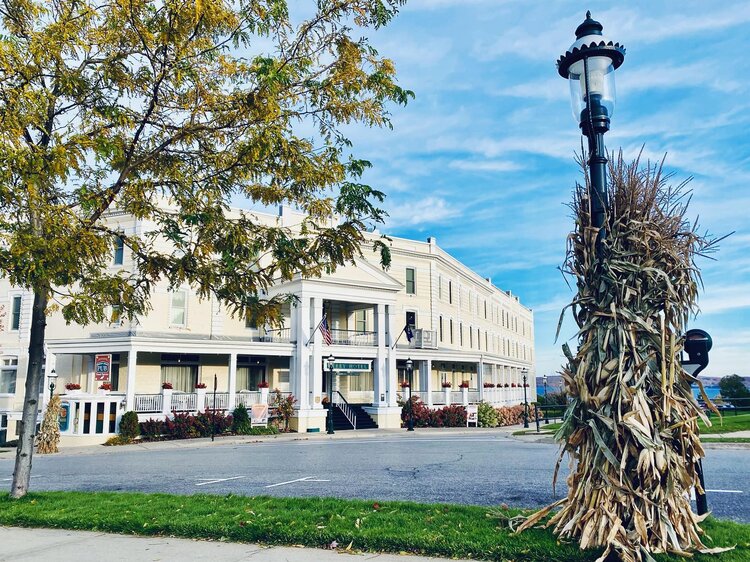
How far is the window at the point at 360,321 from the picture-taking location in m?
37.2

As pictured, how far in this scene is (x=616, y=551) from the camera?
17.3 feet

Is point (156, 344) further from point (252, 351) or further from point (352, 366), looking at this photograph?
point (352, 366)

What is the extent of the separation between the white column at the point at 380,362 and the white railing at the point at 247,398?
645 cm

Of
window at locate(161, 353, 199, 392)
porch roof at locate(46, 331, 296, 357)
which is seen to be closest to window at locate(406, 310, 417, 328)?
porch roof at locate(46, 331, 296, 357)

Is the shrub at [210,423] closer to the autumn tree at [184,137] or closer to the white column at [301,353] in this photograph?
the white column at [301,353]

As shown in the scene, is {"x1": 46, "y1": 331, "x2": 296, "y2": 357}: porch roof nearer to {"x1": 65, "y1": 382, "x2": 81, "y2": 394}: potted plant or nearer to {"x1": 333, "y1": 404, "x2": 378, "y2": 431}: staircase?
{"x1": 65, "y1": 382, "x2": 81, "y2": 394}: potted plant

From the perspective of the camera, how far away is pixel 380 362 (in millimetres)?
33688

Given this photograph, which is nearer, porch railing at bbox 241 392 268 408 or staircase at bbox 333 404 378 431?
porch railing at bbox 241 392 268 408

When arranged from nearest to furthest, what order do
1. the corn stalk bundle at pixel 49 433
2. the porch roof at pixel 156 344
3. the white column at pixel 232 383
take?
1. the corn stalk bundle at pixel 49 433
2. the porch roof at pixel 156 344
3. the white column at pixel 232 383

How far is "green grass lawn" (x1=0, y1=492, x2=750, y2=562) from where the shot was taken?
575 cm

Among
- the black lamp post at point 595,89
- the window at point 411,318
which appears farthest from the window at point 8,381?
the black lamp post at point 595,89

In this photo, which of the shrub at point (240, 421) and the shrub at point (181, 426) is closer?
the shrub at point (181, 426)

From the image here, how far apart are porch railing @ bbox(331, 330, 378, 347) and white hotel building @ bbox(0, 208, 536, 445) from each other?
0.06m

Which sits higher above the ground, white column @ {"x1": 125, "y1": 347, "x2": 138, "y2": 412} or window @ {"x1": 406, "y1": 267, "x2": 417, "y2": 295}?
window @ {"x1": 406, "y1": 267, "x2": 417, "y2": 295}
